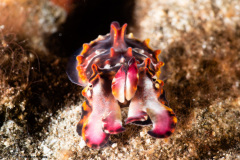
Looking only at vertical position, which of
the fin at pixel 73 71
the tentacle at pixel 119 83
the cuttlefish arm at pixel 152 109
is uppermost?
the fin at pixel 73 71

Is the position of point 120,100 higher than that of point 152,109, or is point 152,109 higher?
point 120,100

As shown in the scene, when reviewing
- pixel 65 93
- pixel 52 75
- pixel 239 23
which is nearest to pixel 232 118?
pixel 239 23

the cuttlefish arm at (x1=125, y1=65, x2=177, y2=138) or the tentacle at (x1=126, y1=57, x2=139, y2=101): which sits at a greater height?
the tentacle at (x1=126, y1=57, x2=139, y2=101)

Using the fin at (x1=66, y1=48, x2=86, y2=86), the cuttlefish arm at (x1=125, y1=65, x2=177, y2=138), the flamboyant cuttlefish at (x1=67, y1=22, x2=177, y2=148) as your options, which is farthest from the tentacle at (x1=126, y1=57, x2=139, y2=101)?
the fin at (x1=66, y1=48, x2=86, y2=86)

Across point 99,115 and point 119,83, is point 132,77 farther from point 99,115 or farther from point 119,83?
point 99,115

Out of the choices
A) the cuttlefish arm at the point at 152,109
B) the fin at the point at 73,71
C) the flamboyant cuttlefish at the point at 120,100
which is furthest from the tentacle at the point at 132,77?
the fin at the point at 73,71

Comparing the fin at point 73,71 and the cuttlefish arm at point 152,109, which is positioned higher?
the fin at point 73,71

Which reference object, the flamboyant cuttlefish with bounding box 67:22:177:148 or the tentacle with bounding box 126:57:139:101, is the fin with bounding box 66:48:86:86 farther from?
the tentacle with bounding box 126:57:139:101

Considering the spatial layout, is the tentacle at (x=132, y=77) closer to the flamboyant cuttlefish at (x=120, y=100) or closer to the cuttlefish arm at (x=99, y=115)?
the flamboyant cuttlefish at (x=120, y=100)

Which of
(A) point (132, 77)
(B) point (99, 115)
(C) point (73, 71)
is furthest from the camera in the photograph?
(C) point (73, 71)

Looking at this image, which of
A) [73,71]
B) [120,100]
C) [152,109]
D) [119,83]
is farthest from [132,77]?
[73,71]

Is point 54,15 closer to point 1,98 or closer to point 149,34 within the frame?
point 1,98
